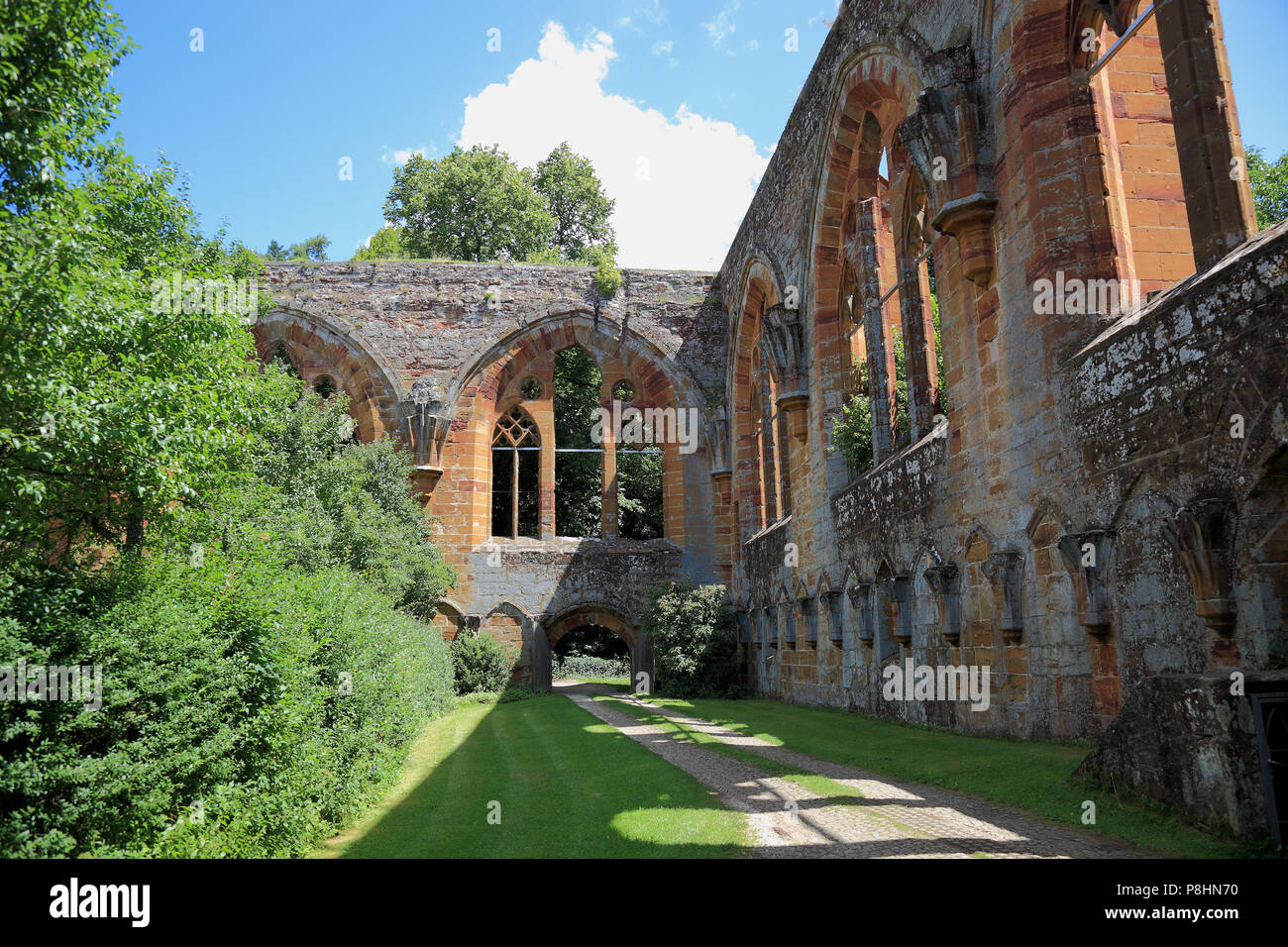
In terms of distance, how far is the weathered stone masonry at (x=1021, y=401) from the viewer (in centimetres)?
516

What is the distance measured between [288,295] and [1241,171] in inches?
725

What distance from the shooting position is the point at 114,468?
5.95 metres

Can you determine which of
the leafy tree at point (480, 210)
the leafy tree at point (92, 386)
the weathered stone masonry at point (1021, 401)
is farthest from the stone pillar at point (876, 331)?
the leafy tree at point (480, 210)

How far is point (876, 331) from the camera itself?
485 inches

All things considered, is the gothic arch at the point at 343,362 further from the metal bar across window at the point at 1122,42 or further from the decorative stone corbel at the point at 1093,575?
the decorative stone corbel at the point at 1093,575

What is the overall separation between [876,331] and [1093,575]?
20.5 feet

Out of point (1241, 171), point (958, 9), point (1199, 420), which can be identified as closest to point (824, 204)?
point (958, 9)

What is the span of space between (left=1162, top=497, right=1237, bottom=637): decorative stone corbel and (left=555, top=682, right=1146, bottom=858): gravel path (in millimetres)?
1701

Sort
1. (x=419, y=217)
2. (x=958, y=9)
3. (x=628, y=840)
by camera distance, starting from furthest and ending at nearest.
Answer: (x=419, y=217)
(x=958, y=9)
(x=628, y=840)

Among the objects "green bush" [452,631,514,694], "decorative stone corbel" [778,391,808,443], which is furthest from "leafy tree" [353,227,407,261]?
"decorative stone corbel" [778,391,808,443]

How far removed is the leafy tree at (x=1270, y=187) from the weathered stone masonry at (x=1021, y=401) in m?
7.81

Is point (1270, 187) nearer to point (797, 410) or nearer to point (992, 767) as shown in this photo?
point (797, 410)
